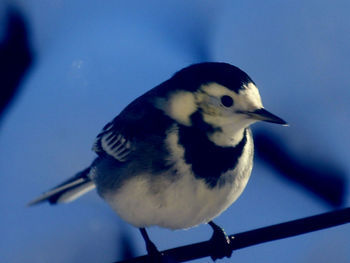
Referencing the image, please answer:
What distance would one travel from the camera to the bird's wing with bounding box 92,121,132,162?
2219mm

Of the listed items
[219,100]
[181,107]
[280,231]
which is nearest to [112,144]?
Answer: [181,107]

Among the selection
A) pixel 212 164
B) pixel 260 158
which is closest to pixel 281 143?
pixel 260 158

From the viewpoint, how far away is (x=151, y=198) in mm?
2010

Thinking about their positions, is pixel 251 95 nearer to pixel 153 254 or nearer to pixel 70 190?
pixel 153 254

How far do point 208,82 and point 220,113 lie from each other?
0.12m

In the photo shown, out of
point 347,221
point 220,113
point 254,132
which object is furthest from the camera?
point 254,132

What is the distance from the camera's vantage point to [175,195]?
77.7 inches

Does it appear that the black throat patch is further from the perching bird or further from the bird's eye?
the bird's eye

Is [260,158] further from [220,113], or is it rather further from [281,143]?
[220,113]

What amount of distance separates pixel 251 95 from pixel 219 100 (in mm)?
106

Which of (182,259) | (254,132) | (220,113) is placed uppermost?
(220,113)

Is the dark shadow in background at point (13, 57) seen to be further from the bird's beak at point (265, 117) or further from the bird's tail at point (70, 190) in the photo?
the bird's beak at point (265, 117)

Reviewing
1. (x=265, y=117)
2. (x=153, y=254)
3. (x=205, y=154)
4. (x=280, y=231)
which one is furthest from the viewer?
(x=153, y=254)

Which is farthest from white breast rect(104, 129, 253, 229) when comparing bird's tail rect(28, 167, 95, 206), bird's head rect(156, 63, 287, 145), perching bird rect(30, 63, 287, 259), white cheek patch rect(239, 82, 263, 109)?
bird's tail rect(28, 167, 95, 206)
